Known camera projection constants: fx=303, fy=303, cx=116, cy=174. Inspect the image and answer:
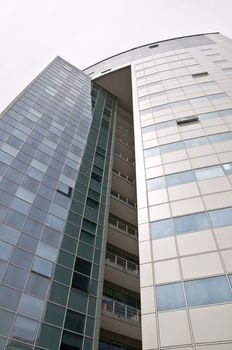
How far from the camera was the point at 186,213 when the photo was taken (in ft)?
57.0

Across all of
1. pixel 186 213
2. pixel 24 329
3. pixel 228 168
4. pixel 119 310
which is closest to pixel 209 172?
pixel 228 168

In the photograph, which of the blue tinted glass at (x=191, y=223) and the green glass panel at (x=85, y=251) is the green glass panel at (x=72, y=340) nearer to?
the green glass panel at (x=85, y=251)

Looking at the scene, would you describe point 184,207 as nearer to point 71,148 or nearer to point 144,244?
point 144,244

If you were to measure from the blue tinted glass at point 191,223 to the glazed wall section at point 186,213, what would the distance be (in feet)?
0.17

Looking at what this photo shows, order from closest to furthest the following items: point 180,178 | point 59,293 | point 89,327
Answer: point 89,327 < point 59,293 < point 180,178

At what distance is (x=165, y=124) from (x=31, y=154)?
1182cm

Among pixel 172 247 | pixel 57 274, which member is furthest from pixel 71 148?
pixel 172 247

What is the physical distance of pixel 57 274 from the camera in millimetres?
18984

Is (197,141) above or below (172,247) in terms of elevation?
above

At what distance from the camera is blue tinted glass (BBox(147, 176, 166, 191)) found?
20.1m

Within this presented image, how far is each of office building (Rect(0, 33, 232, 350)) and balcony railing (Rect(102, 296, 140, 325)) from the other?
115mm

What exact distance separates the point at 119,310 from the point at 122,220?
9.17m

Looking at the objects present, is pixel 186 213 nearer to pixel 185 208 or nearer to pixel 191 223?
pixel 185 208

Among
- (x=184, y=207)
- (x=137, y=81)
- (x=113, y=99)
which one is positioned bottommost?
(x=184, y=207)
